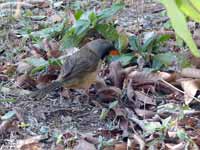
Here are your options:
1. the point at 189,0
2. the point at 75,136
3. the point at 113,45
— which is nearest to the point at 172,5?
the point at 189,0

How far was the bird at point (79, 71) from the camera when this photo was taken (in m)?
3.65

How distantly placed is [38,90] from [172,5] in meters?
2.70

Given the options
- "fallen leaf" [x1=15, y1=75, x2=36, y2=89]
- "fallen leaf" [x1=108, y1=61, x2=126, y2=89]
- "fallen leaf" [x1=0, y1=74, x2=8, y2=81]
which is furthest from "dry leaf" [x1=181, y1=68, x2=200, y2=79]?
"fallen leaf" [x1=0, y1=74, x2=8, y2=81]

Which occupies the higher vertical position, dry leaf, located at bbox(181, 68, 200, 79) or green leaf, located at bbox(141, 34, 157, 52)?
green leaf, located at bbox(141, 34, 157, 52)

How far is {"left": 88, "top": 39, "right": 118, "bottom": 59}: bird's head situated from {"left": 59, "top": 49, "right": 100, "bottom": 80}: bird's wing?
0.23 ft

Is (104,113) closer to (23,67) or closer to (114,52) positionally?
(114,52)

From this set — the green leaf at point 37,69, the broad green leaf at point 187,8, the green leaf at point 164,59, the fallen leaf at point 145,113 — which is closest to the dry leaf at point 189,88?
the fallen leaf at point 145,113

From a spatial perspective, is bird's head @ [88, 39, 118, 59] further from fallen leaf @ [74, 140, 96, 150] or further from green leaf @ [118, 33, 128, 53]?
fallen leaf @ [74, 140, 96, 150]

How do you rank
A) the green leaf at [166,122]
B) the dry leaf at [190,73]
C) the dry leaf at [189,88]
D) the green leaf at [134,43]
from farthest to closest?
the green leaf at [134,43] → the dry leaf at [190,73] → the dry leaf at [189,88] → the green leaf at [166,122]

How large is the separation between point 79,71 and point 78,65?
1.9 inches

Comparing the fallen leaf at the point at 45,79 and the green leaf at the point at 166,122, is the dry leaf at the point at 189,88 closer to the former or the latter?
the green leaf at the point at 166,122

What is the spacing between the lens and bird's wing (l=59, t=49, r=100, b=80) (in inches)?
→ 145

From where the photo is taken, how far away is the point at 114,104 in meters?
3.43

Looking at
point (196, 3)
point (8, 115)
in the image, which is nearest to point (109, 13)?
point (8, 115)
